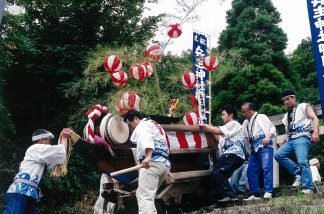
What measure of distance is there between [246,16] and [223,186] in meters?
14.3

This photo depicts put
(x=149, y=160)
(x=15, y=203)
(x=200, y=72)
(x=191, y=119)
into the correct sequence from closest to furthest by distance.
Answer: (x=149, y=160) → (x=15, y=203) → (x=191, y=119) → (x=200, y=72)

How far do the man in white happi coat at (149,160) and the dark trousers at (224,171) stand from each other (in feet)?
3.81

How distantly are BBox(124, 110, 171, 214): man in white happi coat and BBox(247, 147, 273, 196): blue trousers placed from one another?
1.73 m

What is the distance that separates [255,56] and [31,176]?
44.3 feet

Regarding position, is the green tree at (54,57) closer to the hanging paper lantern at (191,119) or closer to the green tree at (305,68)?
Result: the hanging paper lantern at (191,119)

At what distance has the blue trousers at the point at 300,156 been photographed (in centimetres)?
612

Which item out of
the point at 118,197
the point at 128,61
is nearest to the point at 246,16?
the point at 128,61

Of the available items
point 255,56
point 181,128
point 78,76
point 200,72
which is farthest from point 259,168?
point 255,56

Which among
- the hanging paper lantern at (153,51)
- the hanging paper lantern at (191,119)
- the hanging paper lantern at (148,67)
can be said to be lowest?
the hanging paper lantern at (191,119)

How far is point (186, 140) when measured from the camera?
6.86m

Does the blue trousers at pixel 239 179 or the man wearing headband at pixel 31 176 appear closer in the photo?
the man wearing headband at pixel 31 176

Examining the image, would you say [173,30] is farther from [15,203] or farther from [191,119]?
[15,203]

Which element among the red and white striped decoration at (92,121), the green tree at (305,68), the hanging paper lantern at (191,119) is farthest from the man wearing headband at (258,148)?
the green tree at (305,68)

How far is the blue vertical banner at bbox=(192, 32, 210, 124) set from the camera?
1023cm
